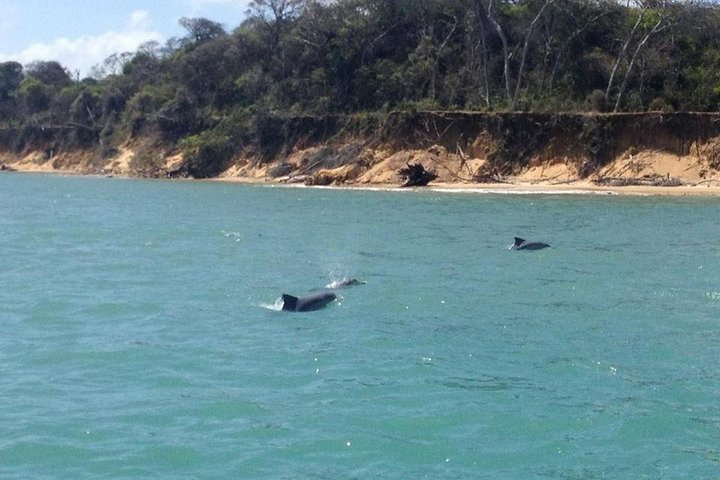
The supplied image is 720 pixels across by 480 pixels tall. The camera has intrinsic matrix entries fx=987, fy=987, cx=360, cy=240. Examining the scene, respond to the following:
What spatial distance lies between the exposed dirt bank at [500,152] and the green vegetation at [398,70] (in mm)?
1095

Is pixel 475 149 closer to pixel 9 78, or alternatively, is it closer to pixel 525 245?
pixel 525 245

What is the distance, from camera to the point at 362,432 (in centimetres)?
1062

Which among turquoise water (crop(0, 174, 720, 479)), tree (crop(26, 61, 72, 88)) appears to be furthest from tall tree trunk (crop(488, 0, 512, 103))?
tree (crop(26, 61, 72, 88))

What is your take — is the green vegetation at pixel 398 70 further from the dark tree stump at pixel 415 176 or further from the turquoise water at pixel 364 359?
the turquoise water at pixel 364 359

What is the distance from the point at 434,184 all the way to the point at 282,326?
35850 mm

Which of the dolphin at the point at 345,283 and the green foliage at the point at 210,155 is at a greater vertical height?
the green foliage at the point at 210,155

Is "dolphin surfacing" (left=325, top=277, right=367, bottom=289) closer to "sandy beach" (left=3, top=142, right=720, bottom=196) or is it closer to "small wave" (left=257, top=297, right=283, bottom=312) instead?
"small wave" (left=257, top=297, right=283, bottom=312)

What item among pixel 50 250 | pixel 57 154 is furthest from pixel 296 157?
pixel 50 250

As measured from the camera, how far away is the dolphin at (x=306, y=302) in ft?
56.3

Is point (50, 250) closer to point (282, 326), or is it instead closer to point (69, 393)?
point (282, 326)

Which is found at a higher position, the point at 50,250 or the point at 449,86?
the point at 449,86

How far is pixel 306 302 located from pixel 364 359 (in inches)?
147

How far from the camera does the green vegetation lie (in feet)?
181

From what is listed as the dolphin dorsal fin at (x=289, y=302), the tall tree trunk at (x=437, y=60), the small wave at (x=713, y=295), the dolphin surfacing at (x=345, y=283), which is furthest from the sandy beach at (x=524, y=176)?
the dolphin dorsal fin at (x=289, y=302)
